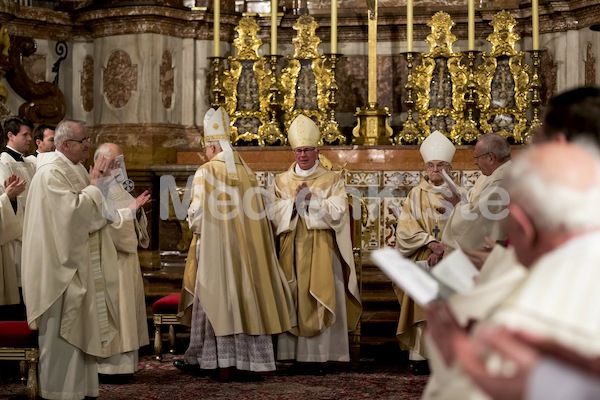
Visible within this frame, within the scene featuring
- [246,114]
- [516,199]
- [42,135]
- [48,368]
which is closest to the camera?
[516,199]

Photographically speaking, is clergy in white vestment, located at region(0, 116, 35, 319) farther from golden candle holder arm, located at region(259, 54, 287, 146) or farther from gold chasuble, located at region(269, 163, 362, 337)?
golden candle holder arm, located at region(259, 54, 287, 146)

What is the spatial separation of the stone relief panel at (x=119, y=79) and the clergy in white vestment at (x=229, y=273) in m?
2.64

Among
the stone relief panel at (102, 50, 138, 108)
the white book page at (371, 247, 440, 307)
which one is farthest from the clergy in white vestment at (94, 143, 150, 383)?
the white book page at (371, 247, 440, 307)

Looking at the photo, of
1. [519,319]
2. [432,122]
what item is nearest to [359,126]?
[432,122]

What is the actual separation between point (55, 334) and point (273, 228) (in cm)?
217

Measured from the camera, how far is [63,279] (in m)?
5.92

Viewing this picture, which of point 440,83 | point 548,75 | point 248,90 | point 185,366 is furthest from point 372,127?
point 185,366

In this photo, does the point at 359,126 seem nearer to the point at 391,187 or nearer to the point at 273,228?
the point at 391,187

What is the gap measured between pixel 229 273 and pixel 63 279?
54.9 inches

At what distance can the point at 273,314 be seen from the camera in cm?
712

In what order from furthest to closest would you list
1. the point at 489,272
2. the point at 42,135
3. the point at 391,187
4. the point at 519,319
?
1. the point at 391,187
2. the point at 42,135
3. the point at 489,272
4. the point at 519,319

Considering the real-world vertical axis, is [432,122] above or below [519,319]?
above

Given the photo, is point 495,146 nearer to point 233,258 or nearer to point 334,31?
point 233,258

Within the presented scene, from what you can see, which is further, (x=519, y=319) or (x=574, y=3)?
(x=574, y=3)
